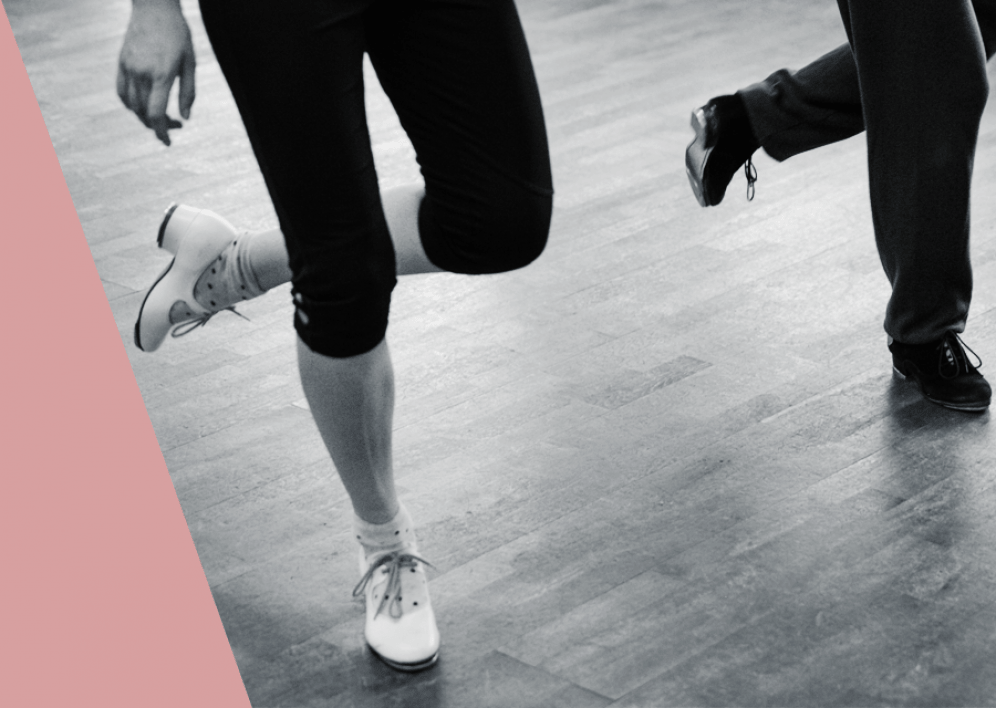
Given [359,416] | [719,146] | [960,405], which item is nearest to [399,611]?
[359,416]

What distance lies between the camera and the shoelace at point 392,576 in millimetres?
1546

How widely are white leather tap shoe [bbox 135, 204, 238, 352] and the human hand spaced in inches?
22.6

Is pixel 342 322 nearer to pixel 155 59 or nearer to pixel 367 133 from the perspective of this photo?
pixel 367 133

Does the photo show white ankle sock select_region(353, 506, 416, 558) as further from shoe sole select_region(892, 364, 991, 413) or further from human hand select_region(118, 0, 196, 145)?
shoe sole select_region(892, 364, 991, 413)

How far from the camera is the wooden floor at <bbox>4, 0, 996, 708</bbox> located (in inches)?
58.2

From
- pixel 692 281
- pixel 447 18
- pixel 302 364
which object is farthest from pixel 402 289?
pixel 447 18

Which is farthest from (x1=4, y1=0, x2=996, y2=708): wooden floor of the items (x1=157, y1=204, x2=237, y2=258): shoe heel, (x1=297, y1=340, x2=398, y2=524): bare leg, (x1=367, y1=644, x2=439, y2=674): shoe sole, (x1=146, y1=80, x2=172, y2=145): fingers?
(x1=146, y1=80, x2=172, y2=145): fingers

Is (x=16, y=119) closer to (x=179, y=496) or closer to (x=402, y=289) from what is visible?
(x=179, y=496)

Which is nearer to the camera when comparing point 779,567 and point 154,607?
point 154,607

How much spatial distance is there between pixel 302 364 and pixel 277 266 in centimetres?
38

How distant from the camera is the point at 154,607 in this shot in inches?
59.3

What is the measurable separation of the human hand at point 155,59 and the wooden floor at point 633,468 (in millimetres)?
645

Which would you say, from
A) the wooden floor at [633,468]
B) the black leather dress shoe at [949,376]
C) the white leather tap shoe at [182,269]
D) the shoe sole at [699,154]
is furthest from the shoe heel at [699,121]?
the white leather tap shoe at [182,269]

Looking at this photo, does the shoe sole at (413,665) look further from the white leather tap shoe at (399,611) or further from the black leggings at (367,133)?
the black leggings at (367,133)
